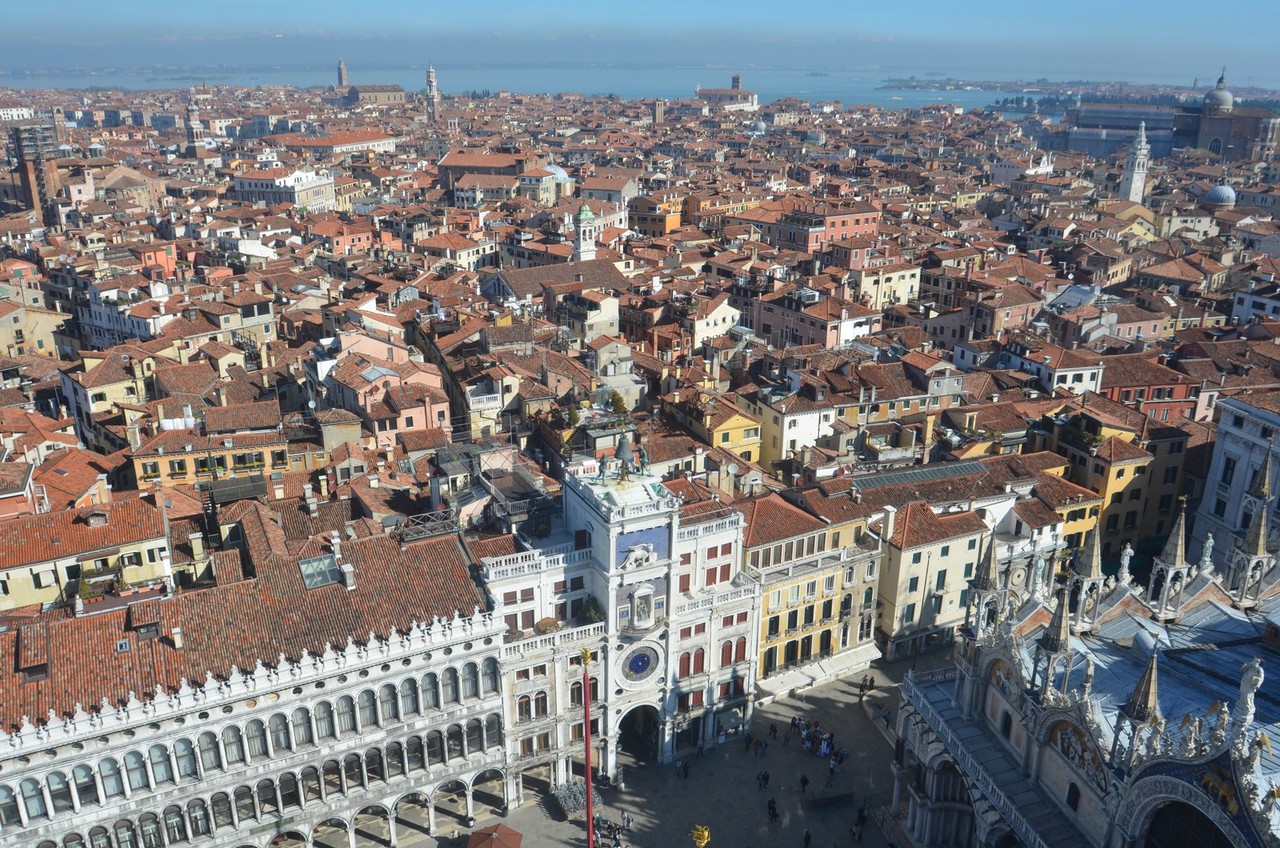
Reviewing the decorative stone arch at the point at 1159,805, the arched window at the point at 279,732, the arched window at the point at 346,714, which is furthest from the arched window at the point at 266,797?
the decorative stone arch at the point at 1159,805

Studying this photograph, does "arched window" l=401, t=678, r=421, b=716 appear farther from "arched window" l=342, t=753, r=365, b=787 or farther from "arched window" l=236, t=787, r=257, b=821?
"arched window" l=236, t=787, r=257, b=821

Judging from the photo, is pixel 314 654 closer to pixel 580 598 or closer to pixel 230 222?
pixel 580 598

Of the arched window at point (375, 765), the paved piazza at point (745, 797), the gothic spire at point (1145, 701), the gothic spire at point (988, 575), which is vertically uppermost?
the gothic spire at point (1145, 701)

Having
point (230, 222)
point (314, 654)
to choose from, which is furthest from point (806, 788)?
point (230, 222)

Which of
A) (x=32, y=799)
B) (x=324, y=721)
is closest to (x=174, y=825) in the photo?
(x=32, y=799)

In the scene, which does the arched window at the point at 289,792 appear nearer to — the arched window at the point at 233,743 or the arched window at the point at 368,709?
the arched window at the point at 233,743

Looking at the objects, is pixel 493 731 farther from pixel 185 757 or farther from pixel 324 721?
pixel 185 757

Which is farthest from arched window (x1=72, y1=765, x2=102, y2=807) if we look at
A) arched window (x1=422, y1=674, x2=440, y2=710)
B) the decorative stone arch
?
the decorative stone arch
